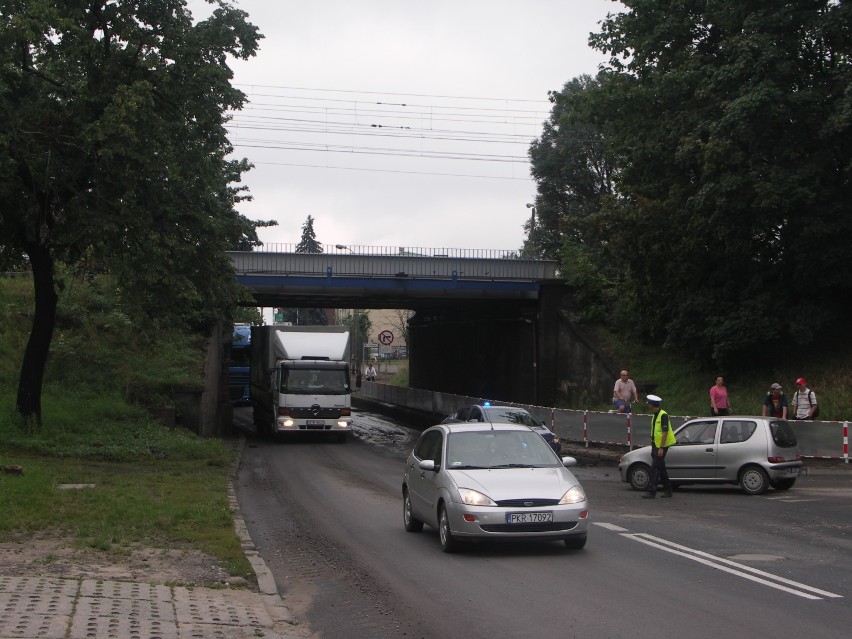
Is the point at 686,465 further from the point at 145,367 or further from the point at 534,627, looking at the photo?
the point at 145,367

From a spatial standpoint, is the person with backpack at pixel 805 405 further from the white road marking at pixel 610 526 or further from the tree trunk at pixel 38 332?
the tree trunk at pixel 38 332

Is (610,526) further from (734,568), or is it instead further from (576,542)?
(734,568)

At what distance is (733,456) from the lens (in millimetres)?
16844

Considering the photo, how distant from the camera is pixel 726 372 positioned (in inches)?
1162

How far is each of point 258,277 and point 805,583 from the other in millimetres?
29394

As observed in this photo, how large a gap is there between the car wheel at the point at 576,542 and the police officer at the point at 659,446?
18.6ft

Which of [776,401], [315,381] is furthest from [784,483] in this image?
[315,381]

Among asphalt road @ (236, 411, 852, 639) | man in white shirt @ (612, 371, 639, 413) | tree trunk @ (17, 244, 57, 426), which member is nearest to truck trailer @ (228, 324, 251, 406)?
tree trunk @ (17, 244, 57, 426)

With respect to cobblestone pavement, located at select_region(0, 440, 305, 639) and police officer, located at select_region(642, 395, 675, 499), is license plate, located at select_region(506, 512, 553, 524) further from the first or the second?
police officer, located at select_region(642, 395, 675, 499)

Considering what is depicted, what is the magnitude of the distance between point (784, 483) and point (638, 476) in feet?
8.62

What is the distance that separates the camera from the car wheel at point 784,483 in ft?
54.8

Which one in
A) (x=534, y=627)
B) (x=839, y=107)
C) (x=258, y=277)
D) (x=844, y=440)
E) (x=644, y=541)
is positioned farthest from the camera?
(x=258, y=277)

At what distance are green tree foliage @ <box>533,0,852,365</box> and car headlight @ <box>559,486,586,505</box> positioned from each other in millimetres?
16188

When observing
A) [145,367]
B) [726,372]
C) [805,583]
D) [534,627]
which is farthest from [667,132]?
[534,627]
